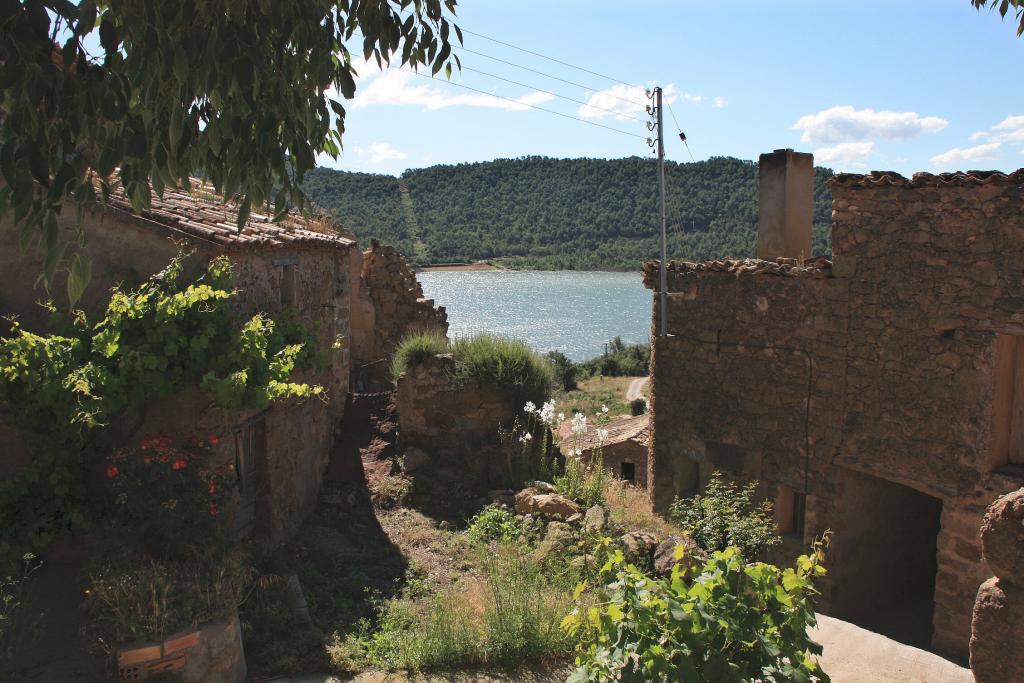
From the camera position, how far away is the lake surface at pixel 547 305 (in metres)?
55.4

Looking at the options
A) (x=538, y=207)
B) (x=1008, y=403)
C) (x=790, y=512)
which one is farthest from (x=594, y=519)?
(x=538, y=207)

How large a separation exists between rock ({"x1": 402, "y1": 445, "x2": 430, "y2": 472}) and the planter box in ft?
18.5

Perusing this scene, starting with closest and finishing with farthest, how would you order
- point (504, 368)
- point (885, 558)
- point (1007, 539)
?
point (1007, 539), point (885, 558), point (504, 368)

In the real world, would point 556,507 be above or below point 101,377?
below

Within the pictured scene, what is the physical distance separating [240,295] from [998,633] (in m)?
7.68

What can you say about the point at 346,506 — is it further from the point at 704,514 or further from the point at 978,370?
the point at 978,370

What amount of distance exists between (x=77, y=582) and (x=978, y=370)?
8383 mm

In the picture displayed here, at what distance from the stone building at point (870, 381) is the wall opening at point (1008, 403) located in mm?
17

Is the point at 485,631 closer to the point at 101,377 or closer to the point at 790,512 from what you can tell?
the point at 101,377

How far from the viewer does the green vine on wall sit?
712cm

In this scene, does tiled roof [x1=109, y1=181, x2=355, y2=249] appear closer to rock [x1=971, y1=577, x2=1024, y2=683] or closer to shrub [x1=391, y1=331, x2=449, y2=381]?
shrub [x1=391, y1=331, x2=449, y2=381]

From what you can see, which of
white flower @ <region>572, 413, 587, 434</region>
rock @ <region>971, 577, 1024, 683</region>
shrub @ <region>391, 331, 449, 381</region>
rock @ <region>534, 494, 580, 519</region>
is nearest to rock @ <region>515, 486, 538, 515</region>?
rock @ <region>534, 494, 580, 519</region>

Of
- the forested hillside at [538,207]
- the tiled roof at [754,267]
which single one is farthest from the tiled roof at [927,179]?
→ the forested hillside at [538,207]

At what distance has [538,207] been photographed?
65.2m
